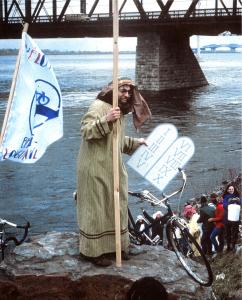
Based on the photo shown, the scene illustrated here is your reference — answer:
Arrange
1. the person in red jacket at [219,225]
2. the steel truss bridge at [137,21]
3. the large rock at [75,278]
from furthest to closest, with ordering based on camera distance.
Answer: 1. the steel truss bridge at [137,21]
2. the person in red jacket at [219,225]
3. the large rock at [75,278]

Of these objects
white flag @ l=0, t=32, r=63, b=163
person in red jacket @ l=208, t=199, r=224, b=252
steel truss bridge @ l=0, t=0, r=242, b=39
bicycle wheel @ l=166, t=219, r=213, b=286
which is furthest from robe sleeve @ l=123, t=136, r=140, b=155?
steel truss bridge @ l=0, t=0, r=242, b=39

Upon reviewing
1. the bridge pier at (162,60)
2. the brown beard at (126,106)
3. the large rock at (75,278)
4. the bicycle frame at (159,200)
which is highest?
the bridge pier at (162,60)

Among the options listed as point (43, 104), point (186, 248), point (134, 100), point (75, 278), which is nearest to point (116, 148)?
point (134, 100)

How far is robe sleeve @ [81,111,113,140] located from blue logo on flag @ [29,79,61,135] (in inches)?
24.1

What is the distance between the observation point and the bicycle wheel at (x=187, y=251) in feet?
16.8

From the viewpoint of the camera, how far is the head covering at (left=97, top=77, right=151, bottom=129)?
4.84 meters

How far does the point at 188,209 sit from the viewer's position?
9.71 m

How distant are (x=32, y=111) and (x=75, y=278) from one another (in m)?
1.52

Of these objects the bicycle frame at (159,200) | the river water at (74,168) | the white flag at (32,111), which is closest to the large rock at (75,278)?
the bicycle frame at (159,200)

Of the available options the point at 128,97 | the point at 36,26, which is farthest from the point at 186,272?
the point at 36,26

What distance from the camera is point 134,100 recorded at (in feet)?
16.4

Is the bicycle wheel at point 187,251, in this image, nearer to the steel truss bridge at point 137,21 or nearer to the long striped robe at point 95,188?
the long striped robe at point 95,188

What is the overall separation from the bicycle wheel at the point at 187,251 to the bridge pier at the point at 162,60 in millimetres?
42665

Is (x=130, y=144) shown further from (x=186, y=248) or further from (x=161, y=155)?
(x=186, y=248)
